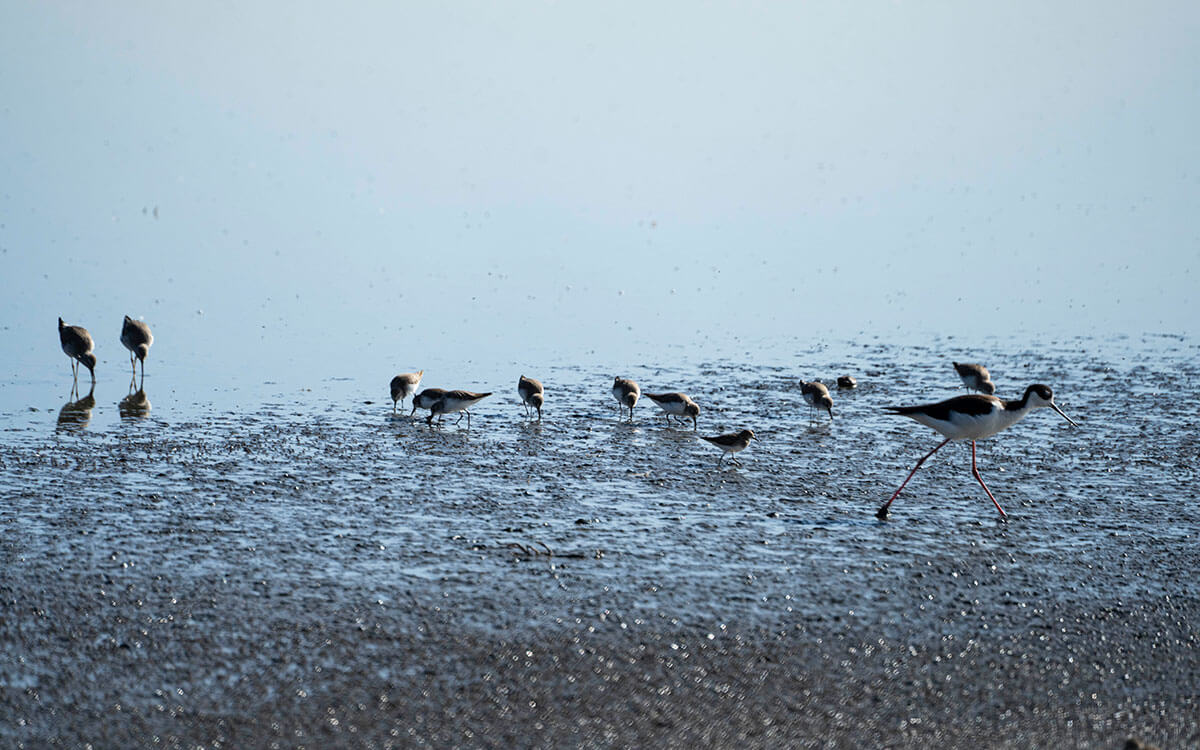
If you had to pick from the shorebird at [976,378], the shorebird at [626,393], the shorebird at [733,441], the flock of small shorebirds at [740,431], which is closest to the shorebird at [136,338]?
the flock of small shorebirds at [740,431]

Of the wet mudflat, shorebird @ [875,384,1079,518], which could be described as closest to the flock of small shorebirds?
shorebird @ [875,384,1079,518]

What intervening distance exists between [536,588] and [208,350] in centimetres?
1368

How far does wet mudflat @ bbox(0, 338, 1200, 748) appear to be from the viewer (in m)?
7.32

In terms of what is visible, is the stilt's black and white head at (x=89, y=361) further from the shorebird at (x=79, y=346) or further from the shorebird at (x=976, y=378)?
the shorebird at (x=976, y=378)

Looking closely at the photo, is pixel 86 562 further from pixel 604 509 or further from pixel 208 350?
pixel 208 350

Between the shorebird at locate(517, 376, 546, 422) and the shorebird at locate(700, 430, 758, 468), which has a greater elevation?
the shorebird at locate(517, 376, 546, 422)

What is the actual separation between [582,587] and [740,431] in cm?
524

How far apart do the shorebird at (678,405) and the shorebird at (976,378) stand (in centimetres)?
456

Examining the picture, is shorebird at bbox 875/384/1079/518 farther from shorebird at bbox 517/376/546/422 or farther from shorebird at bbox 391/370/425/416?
shorebird at bbox 391/370/425/416

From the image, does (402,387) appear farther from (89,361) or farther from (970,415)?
(970,415)

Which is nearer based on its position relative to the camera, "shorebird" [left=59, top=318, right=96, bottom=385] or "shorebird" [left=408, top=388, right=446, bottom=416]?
"shorebird" [left=408, top=388, right=446, bottom=416]

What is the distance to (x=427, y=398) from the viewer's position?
53.2ft

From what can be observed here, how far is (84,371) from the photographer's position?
62.8 feet

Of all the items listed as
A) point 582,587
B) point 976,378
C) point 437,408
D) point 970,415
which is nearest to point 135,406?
point 437,408
